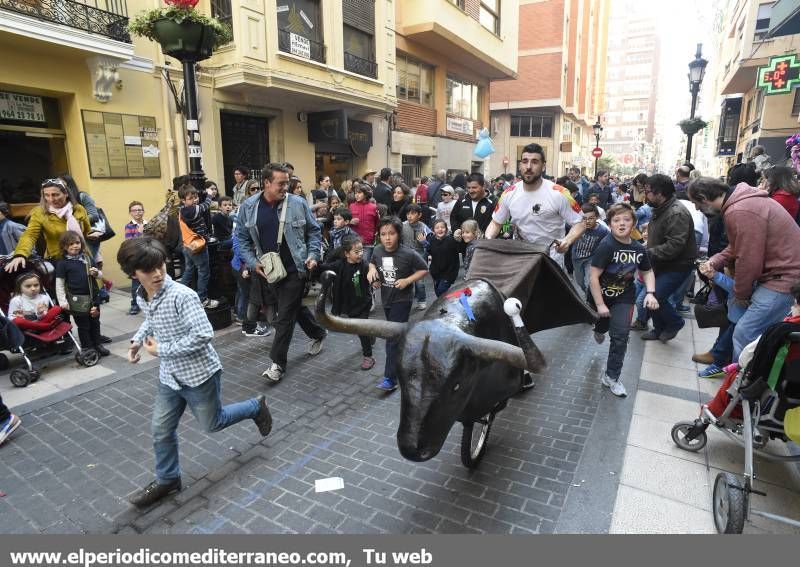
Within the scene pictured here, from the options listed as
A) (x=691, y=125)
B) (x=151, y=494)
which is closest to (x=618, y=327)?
(x=151, y=494)

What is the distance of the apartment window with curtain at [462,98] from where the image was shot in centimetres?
2158

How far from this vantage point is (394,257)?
204 inches

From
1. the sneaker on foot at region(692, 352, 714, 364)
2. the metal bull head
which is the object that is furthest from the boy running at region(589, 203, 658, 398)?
the metal bull head

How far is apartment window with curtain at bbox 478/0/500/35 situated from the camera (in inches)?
837

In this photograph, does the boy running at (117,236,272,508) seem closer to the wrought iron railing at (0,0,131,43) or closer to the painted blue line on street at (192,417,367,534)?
the painted blue line on street at (192,417,367,534)

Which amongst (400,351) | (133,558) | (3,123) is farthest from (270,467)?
(3,123)

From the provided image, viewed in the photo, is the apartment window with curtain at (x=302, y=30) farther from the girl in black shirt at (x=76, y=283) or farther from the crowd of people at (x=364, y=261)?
the girl in black shirt at (x=76, y=283)

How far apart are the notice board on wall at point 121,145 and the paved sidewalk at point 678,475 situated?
33.6 feet

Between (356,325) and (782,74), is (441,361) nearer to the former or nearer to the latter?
(356,325)

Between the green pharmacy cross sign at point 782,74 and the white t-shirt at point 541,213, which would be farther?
the green pharmacy cross sign at point 782,74

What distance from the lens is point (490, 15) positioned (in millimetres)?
22094

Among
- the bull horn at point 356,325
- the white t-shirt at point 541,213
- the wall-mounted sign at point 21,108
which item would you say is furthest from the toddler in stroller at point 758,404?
the wall-mounted sign at point 21,108

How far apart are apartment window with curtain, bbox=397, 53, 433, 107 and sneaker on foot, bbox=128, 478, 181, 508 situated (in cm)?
1721

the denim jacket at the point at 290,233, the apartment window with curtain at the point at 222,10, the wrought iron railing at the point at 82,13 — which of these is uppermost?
the apartment window with curtain at the point at 222,10
